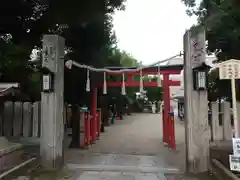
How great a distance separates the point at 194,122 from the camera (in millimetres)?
8172

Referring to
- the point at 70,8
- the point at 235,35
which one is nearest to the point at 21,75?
the point at 70,8

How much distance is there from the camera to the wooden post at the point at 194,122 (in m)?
8.02

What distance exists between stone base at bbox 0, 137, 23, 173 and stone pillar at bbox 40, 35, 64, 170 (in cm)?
80

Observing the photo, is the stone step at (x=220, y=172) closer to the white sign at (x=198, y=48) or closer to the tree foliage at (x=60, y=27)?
the white sign at (x=198, y=48)

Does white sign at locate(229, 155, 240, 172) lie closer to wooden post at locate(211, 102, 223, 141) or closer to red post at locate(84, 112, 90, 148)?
wooden post at locate(211, 102, 223, 141)

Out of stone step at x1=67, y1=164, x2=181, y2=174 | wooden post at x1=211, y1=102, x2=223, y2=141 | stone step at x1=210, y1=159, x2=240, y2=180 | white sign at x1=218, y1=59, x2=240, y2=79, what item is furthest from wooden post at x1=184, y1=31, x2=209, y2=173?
wooden post at x1=211, y1=102, x2=223, y2=141

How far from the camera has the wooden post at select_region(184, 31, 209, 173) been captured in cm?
802

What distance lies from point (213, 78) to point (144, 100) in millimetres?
40903

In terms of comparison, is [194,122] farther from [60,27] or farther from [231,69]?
[60,27]

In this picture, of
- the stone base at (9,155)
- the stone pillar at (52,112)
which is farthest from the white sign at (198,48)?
the stone base at (9,155)

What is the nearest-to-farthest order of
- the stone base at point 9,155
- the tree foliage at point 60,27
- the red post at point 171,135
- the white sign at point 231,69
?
the white sign at point 231,69, the stone base at point 9,155, the tree foliage at point 60,27, the red post at point 171,135

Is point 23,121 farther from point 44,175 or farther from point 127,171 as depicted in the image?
point 127,171

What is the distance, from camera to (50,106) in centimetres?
836

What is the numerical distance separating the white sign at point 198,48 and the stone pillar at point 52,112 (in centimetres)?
382
